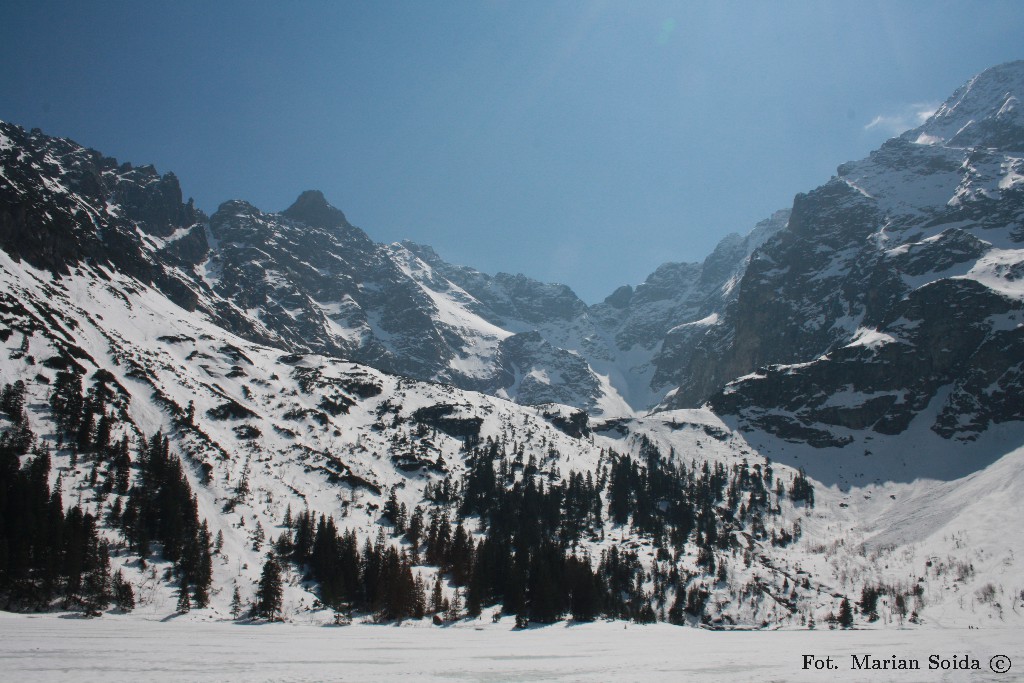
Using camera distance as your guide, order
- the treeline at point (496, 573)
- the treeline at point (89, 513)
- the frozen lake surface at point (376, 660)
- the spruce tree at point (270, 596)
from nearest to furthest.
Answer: the frozen lake surface at point (376, 660), the treeline at point (89, 513), the spruce tree at point (270, 596), the treeline at point (496, 573)

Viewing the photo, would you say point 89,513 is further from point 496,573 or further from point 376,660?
point 376,660

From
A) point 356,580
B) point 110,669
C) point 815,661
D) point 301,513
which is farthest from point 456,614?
point 110,669

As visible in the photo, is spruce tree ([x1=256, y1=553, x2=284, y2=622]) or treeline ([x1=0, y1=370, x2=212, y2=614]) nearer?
treeline ([x1=0, y1=370, x2=212, y2=614])

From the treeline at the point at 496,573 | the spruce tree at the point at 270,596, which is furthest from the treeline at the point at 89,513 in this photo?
the treeline at the point at 496,573

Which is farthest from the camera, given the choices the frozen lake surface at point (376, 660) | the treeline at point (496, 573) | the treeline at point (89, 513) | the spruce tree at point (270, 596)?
the treeline at point (496, 573)

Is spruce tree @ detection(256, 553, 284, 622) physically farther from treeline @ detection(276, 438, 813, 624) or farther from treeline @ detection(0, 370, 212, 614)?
treeline @ detection(276, 438, 813, 624)

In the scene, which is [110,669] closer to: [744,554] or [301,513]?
[301,513]

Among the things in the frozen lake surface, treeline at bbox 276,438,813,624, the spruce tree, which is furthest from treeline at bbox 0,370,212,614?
treeline at bbox 276,438,813,624

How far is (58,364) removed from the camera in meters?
162

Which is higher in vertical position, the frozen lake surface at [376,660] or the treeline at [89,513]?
the treeline at [89,513]

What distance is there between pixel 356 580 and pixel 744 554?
4971 inches

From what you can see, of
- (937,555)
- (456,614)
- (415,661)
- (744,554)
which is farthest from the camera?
(744,554)

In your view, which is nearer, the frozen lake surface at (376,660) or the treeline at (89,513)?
the frozen lake surface at (376,660)

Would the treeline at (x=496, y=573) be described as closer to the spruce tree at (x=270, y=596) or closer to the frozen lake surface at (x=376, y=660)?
the spruce tree at (x=270, y=596)
